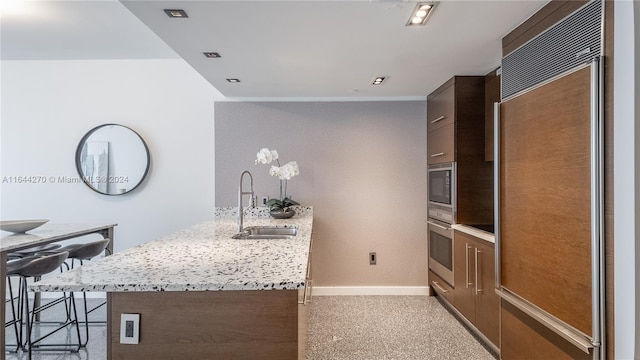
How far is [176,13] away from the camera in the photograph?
5.97ft

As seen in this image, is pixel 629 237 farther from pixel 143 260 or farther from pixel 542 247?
pixel 143 260

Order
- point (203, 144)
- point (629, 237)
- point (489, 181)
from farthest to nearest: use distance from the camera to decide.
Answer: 1. point (203, 144)
2. point (489, 181)
3. point (629, 237)

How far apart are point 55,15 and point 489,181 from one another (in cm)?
366

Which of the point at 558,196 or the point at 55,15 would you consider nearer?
the point at 558,196

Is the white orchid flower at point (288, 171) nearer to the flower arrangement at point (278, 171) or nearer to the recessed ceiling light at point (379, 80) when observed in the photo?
the flower arrangement at point (278, 171)

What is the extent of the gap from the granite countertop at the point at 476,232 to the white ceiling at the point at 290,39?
49.0 inches

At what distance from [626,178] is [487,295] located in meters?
1.45

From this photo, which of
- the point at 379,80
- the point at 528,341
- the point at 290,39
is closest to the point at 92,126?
the point at 290,39

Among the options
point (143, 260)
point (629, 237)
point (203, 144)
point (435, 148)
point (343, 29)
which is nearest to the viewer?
point (629, 237)

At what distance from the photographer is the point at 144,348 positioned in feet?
4.29

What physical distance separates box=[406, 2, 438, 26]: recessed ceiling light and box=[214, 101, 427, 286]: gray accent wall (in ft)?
6.13

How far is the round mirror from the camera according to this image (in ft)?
12.0

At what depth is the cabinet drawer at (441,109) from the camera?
3115mm

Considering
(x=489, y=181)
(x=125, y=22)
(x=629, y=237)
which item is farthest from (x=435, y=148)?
(x=125, y=22)
